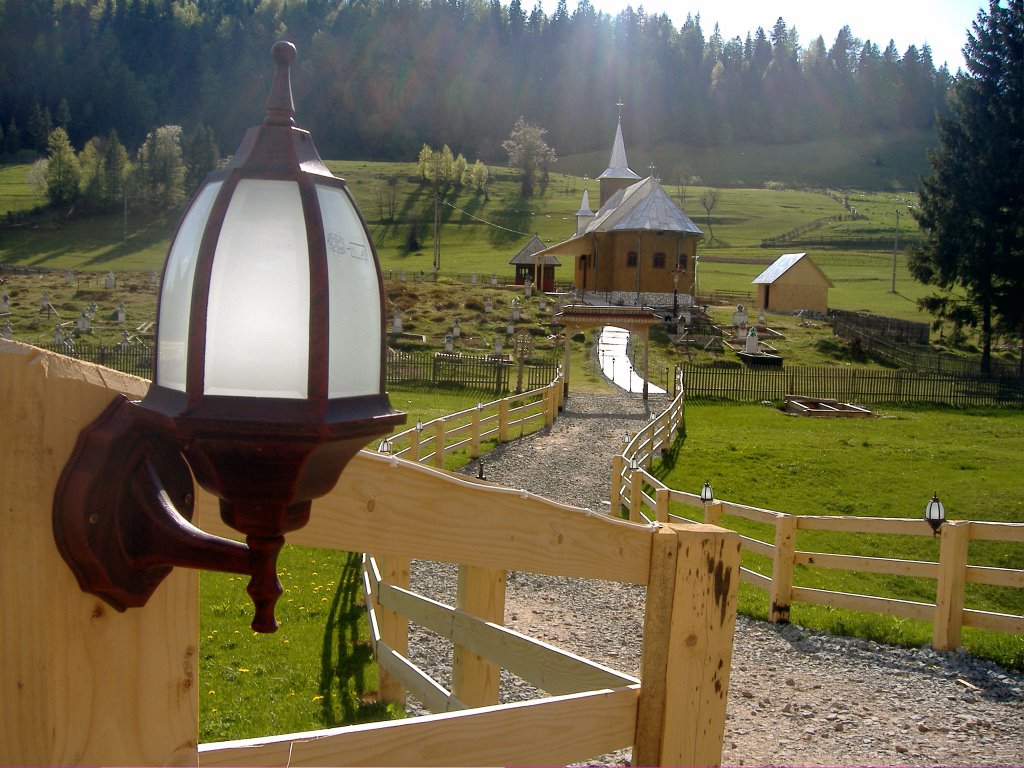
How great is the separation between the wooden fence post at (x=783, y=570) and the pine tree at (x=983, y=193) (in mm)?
38586

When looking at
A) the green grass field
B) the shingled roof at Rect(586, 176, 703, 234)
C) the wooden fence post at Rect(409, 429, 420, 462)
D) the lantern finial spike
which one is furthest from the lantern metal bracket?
the shingled roof at Rect(586, 176, 703, 234)

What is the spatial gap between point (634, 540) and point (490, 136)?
615ft

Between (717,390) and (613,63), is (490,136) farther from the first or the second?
(717,390)

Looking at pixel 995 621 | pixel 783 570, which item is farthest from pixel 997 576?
pixel 783 570

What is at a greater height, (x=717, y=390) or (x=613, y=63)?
(x=613, y=63)

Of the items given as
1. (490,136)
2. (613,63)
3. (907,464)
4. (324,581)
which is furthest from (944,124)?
→ (613,63)

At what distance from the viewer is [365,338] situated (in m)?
1.35

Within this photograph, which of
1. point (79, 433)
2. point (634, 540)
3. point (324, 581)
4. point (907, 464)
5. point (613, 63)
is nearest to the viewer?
point (79, 433)

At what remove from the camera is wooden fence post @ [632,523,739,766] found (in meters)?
2.29

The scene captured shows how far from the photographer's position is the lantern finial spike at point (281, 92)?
1352 mm

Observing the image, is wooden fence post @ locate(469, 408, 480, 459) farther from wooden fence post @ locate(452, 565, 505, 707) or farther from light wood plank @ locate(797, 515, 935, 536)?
wooden fence post @ locate(452, 565, 505, 707)

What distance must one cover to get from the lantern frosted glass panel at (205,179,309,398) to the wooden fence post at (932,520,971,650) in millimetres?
8451

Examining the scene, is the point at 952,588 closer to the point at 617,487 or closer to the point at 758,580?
the point at 758,580

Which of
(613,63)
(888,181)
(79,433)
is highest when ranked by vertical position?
(613,63)
